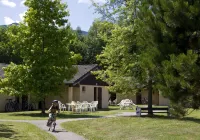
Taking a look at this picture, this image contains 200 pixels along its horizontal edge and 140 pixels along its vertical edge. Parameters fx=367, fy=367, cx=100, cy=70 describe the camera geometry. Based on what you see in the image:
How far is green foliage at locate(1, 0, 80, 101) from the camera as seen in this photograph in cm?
2614

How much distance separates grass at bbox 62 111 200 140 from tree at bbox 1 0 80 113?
7198 mm

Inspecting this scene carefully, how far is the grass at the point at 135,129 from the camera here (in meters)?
14.3

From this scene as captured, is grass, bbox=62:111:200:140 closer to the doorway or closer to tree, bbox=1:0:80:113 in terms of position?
tree, bbox=1:0:80:113

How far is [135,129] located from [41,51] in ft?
41.5

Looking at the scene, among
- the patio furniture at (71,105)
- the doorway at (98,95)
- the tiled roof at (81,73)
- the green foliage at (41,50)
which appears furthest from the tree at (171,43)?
the doorway at (98,95)

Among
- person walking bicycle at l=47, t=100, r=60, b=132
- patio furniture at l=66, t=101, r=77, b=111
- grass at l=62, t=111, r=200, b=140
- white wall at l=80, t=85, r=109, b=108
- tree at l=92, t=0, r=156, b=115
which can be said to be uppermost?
tree at l=92, t=0, r=156, b=115

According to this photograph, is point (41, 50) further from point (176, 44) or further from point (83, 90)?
point (176, 44)

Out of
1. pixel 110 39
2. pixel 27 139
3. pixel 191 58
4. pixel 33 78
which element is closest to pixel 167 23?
pixel 191 58

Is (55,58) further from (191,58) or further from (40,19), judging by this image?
(191,58)

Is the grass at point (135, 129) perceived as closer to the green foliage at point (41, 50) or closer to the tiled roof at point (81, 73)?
the green foliage at point (41, 50)

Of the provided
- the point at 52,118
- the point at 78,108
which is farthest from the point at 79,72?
the point at 52,118

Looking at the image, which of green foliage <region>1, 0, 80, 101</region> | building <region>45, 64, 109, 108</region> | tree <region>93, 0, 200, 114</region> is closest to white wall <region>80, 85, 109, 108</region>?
building <region>45, 64, 109, 108</region>

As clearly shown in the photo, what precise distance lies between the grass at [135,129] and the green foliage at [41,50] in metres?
7.15

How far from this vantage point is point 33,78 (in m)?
26.2
